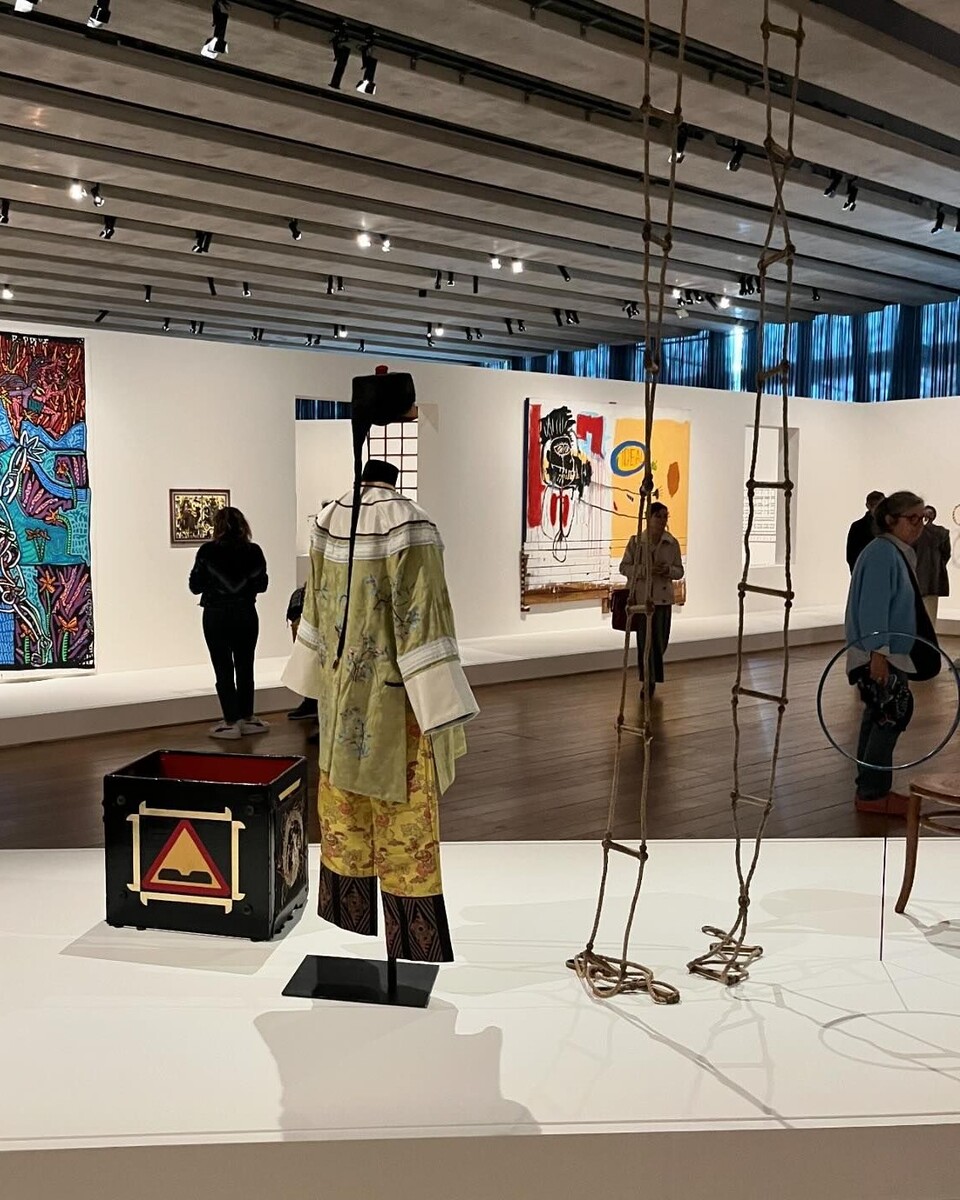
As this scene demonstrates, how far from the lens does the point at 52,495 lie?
8.95 meters

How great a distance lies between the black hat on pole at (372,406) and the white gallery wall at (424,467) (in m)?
6.01

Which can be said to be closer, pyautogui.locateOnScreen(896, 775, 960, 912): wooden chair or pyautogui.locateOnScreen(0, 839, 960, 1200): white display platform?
pyautogui.locateOnScreen(0, 839, 960, 1200): white display platform

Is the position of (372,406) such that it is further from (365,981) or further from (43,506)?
(43,506)

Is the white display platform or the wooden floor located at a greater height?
the white display platform

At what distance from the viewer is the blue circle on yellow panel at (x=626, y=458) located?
41.6 feet

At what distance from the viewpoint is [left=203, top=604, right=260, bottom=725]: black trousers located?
24.5ft

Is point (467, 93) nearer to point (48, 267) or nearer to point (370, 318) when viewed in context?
point (48, 267)

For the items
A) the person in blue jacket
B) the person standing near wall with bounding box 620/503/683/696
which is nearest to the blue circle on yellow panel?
the person standing near wall with bounding box 620/503/683/696

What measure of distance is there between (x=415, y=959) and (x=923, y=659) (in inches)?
97.5

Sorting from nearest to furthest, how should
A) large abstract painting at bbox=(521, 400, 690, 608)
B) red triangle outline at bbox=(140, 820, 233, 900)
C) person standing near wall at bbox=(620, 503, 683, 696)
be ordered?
red triangle outline at bbox=(140, 820, 233, 900) → person standing near wall at bbox=(620, 503, 683, 696) → large abstract painting at bbox=(521, 400, 690, 608)

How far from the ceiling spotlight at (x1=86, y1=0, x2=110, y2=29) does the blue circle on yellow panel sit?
7.78 m

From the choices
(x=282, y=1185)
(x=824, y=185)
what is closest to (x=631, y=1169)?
(x=282, y=1185)

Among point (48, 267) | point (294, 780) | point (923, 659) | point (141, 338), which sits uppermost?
point (48, 267)

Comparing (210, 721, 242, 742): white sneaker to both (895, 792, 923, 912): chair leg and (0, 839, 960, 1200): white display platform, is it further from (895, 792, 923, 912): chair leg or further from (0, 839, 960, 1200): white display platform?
(895, 792, 923, 912): chair leg
